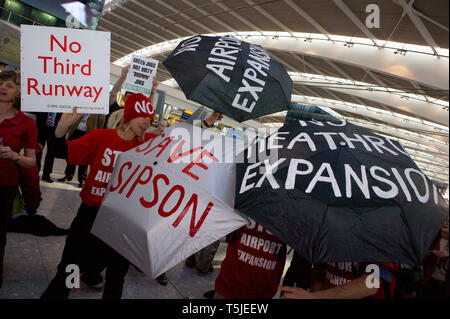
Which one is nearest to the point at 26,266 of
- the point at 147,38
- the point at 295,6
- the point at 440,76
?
the point at 295,6

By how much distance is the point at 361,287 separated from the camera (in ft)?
4.81

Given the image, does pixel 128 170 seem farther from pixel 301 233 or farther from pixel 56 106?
pixel 301 233

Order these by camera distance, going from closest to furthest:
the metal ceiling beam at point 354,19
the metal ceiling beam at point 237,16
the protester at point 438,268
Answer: the protester at point 438,268
the metal ceiling beam at point 354,19
the metal ceiling beam at point 237,16

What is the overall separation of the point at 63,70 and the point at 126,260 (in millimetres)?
1486

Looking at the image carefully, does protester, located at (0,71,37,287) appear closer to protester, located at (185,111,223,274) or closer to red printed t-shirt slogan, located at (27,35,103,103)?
red printed t-shirt slogan, located at (27,35,103,103)

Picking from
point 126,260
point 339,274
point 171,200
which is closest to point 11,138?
point 126,260

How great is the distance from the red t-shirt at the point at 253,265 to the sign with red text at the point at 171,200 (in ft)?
1.55

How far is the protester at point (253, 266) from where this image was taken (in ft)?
6.80

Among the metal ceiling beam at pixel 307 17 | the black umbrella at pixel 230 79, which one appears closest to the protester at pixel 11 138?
the black umbrella at pixel 230 79

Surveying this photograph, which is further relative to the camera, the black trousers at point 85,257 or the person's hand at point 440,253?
the black trousers at point 85,257

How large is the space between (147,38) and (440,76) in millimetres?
19209
